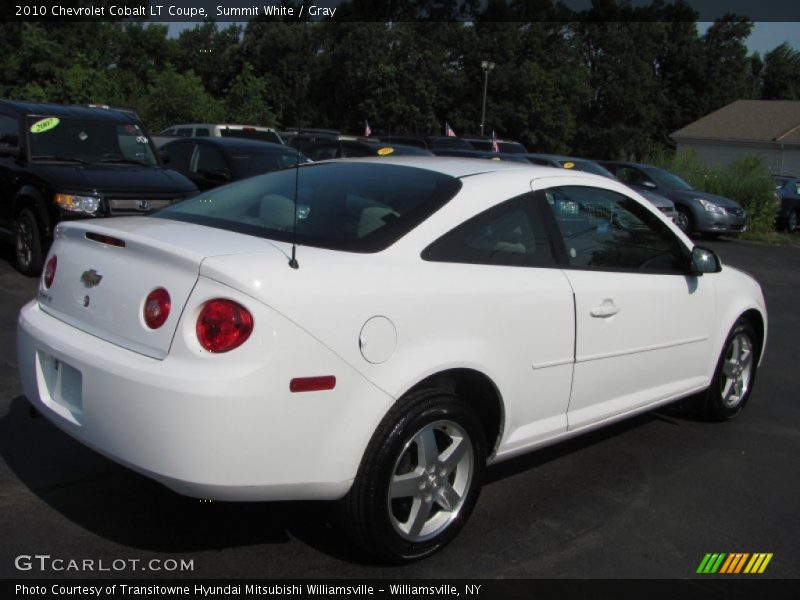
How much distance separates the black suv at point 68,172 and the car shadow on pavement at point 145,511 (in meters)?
4.25

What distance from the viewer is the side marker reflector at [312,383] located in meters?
2.76

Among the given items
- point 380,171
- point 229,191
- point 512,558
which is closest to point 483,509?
point 512,558

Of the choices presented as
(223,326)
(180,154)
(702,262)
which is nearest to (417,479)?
(223,326)

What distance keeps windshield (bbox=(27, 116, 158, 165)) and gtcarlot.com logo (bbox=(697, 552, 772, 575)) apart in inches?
297

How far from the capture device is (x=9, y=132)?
8.84 metres

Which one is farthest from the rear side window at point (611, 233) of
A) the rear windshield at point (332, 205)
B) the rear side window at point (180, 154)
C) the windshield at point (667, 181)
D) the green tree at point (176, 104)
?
the green tree at point (176, 104)

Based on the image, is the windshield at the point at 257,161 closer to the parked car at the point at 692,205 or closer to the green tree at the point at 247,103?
the parked car at the point at 692,205

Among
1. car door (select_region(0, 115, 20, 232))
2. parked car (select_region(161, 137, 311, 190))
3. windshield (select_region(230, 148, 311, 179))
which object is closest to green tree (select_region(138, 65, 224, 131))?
parked car (select_region(161, 137, 311, 190))

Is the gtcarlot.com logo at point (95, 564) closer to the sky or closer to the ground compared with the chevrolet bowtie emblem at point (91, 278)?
closer to the ground

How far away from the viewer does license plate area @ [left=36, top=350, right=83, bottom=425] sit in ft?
10.0

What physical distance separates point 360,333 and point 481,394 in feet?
2.65

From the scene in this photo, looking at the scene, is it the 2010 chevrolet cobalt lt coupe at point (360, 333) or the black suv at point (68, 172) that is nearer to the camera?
the 2010 chevrolet cobalt lt coupe at point (360, 333)

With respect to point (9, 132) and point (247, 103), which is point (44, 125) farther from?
point (247, 103)

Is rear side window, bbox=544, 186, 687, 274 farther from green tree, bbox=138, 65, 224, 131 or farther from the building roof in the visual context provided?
the building roof
